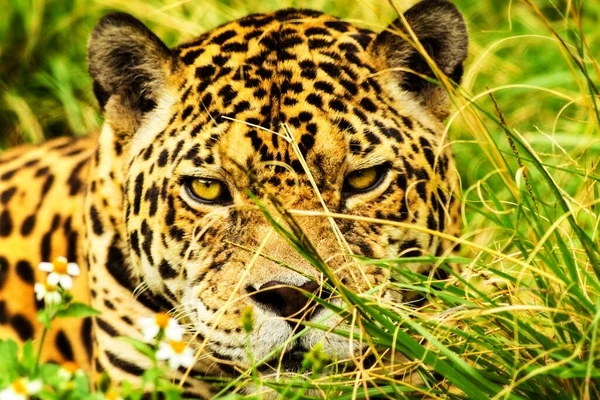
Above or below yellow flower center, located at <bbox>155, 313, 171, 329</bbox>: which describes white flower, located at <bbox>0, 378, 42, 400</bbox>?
below

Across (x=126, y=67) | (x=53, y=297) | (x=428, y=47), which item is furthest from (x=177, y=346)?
(x=428, y=47)

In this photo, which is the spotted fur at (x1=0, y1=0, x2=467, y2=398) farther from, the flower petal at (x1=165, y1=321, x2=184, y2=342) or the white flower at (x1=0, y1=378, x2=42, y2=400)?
the white flower at (x1=0, y1=378, x2=42, y2=400)

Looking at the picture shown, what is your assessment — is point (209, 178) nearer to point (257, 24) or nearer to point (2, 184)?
point (257, 24)

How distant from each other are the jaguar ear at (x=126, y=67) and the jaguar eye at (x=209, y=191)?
17.5 inches

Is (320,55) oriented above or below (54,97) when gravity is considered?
above

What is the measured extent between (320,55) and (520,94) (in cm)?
352

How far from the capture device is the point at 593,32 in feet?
24.4

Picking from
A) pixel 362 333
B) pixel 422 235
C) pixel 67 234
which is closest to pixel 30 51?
pixel 67 234

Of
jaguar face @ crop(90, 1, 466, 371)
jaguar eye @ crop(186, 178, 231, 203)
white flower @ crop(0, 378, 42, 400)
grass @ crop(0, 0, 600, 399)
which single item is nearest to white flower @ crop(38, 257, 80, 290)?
white flower @ crop(0, 378, 42, 400)

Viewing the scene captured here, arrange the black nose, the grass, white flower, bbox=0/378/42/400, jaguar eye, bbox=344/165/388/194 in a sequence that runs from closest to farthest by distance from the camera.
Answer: white flower, bbox=0/378/42/400
the grass
the black nose
jaguar eye, bbox=344/165/388/194

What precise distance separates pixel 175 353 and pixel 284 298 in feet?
2.06

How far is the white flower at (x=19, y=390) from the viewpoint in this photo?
2465 mm

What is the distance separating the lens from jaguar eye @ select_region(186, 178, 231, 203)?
372cm

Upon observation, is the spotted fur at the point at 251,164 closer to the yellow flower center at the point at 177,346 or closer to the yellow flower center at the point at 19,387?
the yellow flower center at the point at 177,346
